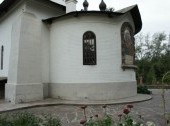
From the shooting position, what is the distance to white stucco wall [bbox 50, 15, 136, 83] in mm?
11984

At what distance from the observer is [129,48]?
1346 cm

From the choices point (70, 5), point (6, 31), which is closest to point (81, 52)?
point (70, 5)

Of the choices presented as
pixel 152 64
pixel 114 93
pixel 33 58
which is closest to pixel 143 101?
pixel 114 93

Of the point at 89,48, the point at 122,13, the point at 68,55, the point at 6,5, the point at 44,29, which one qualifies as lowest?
the point at 68,55

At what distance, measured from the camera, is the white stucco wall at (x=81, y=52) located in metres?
12.0

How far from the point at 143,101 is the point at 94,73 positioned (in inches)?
119

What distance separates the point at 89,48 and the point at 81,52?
50 centimetres

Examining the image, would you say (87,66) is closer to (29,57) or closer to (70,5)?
(29,57)

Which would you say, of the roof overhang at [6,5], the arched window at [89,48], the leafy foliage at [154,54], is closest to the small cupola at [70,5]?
the roof overhang at [6,5]

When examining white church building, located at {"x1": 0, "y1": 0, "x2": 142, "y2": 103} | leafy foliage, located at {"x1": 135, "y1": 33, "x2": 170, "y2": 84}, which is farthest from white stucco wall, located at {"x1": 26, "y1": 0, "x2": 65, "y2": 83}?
leafy foliage, located at {"x1": 135, "y1": 33, "x2": 170, "y2": 84}

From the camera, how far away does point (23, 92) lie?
11.3 meters

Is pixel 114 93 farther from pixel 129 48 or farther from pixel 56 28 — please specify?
pixel 56 28

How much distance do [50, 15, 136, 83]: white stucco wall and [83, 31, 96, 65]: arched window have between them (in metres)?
0.18

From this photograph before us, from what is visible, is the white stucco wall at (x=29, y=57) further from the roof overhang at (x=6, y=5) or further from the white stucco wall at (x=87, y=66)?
the roof overhang at (x=6, y=5)
